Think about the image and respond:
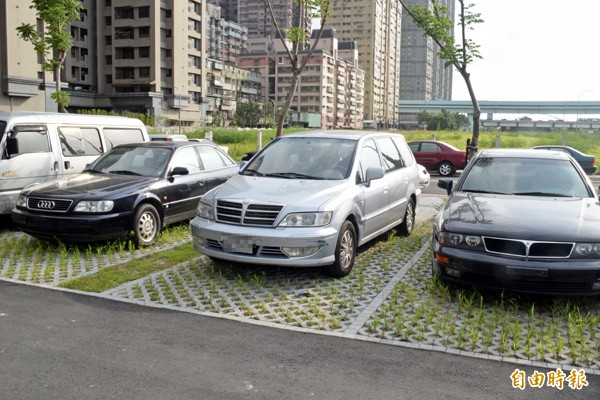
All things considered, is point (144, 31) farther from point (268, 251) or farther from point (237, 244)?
point (268, 251)

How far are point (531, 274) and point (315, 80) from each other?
125906 mm

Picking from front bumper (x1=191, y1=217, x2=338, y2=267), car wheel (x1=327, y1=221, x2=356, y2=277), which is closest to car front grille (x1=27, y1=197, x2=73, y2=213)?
front bumper (x1=191, y1=217, x2=338, y2=267)

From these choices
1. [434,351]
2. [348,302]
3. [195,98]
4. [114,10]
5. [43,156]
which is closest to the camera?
[434,351]

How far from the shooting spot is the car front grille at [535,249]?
5168 millimetres

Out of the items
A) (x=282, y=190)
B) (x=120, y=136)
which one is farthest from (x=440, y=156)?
(x=282, y=190)

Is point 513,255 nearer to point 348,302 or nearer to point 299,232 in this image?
point 348,302

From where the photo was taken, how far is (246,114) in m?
104

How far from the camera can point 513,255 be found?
17.2 ft

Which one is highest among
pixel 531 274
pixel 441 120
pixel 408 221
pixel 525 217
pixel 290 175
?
pixel 441 120

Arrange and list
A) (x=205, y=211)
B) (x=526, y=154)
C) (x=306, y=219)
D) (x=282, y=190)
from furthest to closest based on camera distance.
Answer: (x=526, y=154) → (x=205, y=211) → (x=282, y=190) → (x=306, y=219)

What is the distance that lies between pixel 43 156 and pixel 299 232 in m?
5.85

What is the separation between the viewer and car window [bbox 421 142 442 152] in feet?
75.2

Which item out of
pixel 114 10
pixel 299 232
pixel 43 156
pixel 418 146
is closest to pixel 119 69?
pixel 114 10

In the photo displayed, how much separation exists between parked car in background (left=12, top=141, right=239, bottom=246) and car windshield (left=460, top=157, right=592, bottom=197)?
4.42 m
